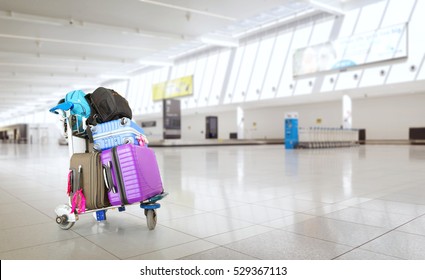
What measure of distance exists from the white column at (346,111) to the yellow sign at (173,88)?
55.8 feet

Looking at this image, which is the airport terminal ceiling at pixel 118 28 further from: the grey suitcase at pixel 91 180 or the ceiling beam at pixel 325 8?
the grey suitcase at pixel 91 180

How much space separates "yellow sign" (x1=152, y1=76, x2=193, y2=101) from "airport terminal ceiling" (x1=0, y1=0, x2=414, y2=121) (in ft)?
9.70

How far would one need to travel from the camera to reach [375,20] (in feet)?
73.2

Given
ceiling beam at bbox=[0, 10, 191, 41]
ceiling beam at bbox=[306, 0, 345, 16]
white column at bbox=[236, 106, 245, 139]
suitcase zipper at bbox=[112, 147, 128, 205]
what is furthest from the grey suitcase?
white column at bbox=[236, 106, 245, 139]

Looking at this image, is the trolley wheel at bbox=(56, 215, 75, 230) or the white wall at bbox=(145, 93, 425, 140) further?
the white wall at bbox=(145, 93, 425, 140)

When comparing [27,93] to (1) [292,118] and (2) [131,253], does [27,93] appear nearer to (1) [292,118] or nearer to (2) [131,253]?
(1) [292,118]

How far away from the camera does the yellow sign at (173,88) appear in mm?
37125

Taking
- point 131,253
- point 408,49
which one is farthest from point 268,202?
point 408,49

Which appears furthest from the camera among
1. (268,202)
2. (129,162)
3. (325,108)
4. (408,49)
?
(325,108)

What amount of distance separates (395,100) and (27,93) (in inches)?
1660

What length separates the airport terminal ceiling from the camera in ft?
56.4

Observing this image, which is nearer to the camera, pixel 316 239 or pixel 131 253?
pixel 131 253

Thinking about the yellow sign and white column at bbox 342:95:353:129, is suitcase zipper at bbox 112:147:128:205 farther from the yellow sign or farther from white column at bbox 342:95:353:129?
the yellow sign

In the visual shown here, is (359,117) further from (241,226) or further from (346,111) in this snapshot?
(241,226)
